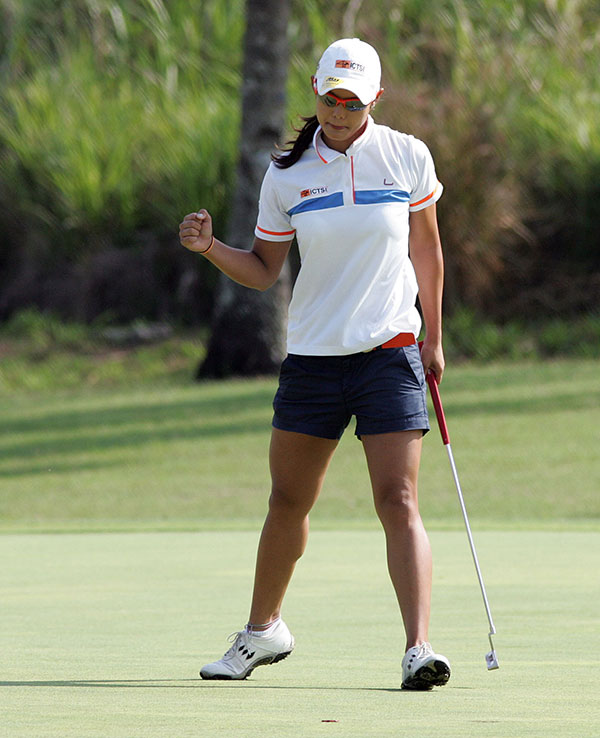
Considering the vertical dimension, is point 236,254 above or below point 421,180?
below

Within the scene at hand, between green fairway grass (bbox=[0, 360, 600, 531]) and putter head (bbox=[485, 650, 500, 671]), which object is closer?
putter head (bbox=[485, 650, 500, 671])

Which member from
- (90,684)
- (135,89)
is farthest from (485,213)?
(90,684)

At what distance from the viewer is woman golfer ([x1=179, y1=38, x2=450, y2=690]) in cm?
485

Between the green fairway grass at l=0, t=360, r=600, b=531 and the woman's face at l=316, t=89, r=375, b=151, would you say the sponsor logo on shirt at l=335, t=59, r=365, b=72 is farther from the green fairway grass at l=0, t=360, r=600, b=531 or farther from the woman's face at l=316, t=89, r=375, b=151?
the green fairway grass at l=0, t=360, r=600, b=531

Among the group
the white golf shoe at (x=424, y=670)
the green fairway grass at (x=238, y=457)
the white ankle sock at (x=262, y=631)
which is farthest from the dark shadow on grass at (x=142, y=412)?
the white golf shoe at (x=424, y=670)

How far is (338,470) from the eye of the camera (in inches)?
538

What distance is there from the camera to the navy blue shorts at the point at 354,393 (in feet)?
16.0

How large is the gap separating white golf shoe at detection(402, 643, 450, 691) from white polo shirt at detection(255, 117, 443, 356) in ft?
3.11

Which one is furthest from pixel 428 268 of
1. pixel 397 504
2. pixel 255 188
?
pixel 255 188

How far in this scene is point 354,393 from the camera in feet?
16.2

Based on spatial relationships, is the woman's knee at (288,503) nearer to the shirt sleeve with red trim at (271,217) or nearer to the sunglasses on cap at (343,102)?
the shirt sleeve with red trim at (271,217)

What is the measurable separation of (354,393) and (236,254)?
0.60 metres

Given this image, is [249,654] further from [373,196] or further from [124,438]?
[124,438]

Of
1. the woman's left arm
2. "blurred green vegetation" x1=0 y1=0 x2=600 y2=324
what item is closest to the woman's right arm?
the woman's left arm
